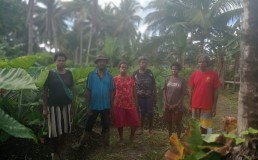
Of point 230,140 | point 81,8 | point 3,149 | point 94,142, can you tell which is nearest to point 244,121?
point 230,140

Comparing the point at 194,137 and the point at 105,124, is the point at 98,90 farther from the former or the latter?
the point at 194,137

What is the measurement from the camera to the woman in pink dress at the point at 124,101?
19.1 ft

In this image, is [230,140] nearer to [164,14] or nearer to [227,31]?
[227,31]

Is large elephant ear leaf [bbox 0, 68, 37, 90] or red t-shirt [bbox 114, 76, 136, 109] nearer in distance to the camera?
large elephant ear leaf [bbox 0, 68, 37, 90]

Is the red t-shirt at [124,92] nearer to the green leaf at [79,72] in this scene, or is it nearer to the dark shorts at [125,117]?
the dark shorts at [125,117]

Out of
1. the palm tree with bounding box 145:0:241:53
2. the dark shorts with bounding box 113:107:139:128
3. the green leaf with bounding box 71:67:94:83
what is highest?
the palm tree with bounding box 145:0:241:53

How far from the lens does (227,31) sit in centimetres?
1930

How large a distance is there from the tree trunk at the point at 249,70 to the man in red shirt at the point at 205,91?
1.67 m

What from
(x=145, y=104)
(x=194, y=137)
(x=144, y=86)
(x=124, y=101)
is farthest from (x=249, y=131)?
(x=145, y=104)

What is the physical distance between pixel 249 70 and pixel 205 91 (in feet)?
5.97

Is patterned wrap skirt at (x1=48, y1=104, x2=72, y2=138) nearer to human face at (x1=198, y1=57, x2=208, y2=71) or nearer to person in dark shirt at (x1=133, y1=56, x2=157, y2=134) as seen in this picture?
person in dark shirt at (x1=133, y1=56, x2=157, y2=134)

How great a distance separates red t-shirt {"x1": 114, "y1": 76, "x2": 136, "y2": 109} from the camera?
19.1 ft

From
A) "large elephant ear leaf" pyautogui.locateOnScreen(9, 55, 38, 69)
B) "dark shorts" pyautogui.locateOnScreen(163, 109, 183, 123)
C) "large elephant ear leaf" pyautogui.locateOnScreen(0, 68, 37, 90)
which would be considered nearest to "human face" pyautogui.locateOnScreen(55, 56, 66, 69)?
"large elephant ear leaf" pyautogui.locateOnScreen(0, 68, 37, 90)

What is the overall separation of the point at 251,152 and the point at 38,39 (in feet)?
137
